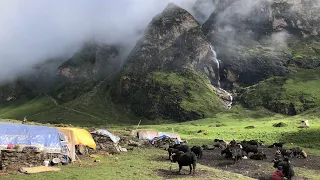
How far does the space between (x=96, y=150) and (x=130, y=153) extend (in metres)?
4.46

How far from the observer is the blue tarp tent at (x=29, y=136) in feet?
104

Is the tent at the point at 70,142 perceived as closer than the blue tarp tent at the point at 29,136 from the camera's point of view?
No

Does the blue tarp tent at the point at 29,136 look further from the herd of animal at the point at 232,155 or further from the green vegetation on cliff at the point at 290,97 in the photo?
the green vegetation on cliff at the point at 290,97

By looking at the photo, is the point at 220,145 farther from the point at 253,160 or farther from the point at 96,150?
the point at 96,150

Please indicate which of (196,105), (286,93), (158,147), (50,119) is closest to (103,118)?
(50,119)

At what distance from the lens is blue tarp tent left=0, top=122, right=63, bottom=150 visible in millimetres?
31820

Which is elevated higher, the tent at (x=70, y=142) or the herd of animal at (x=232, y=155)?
the tent at (x=70, y=142)

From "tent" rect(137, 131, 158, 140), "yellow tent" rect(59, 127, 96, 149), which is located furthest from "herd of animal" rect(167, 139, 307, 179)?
"yellow tent" rect(59, 127, 96, 149)

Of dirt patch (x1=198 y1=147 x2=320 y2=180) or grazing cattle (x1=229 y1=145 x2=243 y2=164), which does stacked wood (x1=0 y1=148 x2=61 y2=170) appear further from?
grazing cattle (x1=229 y1=145 x2=243 y2=164)

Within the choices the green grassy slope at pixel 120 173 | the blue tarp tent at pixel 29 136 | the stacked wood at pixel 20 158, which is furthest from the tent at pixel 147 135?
the stacked wood at pixel 20 158

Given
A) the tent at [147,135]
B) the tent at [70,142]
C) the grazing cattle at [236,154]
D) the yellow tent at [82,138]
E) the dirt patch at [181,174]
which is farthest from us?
the tent at [147,135]

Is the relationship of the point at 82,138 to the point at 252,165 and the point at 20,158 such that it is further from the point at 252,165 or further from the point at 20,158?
the point at 252,165

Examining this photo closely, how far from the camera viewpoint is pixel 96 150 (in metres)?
42.7

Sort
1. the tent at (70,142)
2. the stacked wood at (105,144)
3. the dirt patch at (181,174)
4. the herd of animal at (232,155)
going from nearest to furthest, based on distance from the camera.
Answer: the herd of animal at (232,155)
the dirt patch at (181,174)
the tent at (70,142)
the stacked wood at (105,144)
